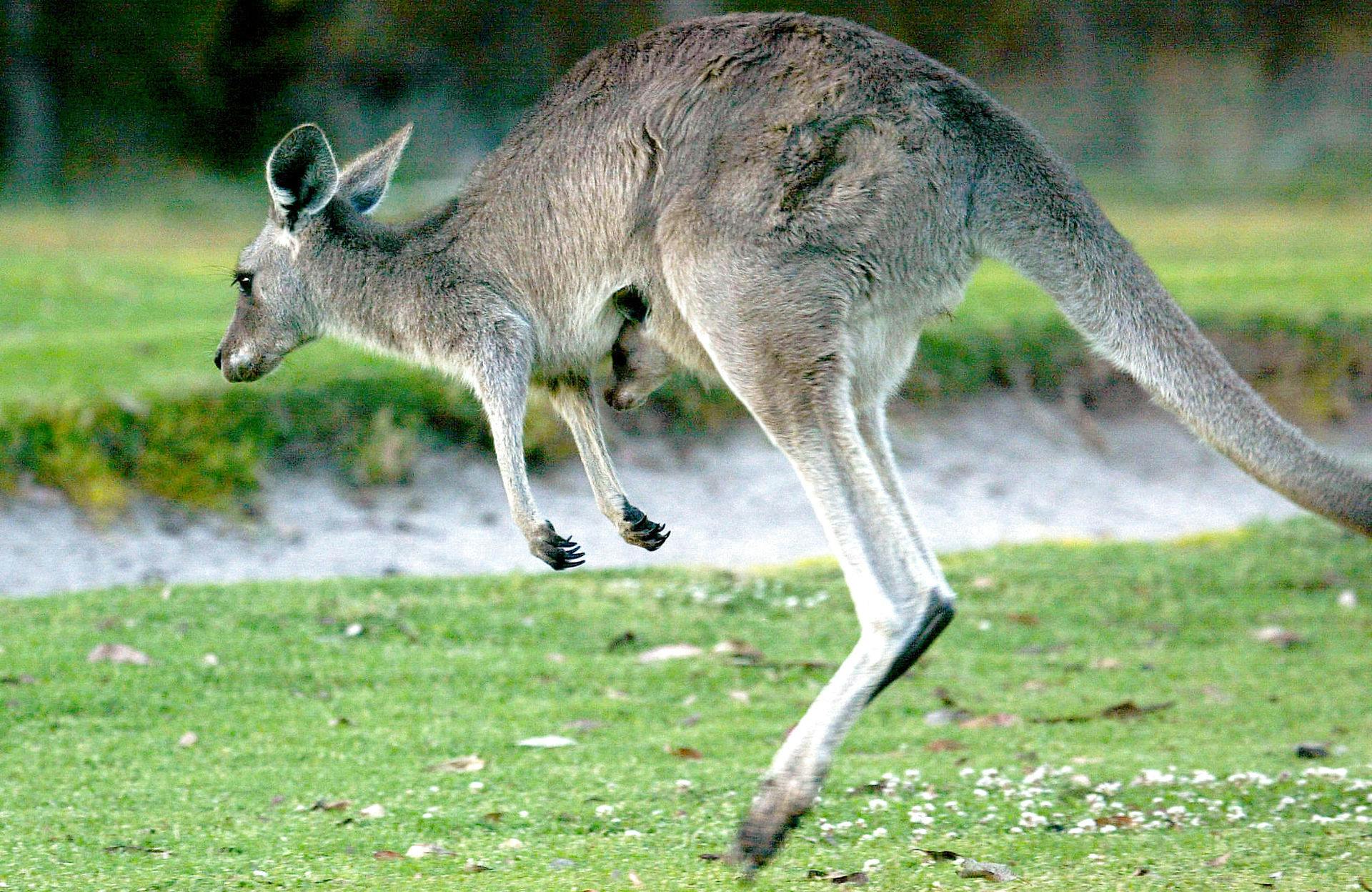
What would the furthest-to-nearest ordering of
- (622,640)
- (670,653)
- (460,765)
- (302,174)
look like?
(622,640), (670,653), (460,765), (302,174)

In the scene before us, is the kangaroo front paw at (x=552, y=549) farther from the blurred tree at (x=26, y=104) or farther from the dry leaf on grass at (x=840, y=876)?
the blurred tree at (x=26, y=104)

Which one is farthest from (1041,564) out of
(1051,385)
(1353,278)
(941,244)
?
(1353,278)

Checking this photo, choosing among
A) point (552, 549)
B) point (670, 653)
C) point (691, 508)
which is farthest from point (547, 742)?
point (691, 508)

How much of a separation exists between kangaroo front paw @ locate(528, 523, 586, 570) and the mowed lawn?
6.06 feet

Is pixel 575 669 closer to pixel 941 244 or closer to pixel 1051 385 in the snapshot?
pixel 941 244

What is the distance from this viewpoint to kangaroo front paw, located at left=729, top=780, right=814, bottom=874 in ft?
12.4

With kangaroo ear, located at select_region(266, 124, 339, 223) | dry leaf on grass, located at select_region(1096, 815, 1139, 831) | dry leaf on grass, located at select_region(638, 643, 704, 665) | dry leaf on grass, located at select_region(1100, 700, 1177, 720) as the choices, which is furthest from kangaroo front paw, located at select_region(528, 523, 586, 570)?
dry leaf on grass, located at select_region(1100, 700, 1177, 720)

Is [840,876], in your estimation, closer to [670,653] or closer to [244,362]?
[244,362]

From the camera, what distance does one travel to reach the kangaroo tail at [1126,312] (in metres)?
3.64

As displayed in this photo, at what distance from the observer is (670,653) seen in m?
6.94

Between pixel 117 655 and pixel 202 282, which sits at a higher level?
pixel 117 655

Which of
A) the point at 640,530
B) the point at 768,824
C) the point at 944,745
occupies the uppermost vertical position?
the point at 640,530

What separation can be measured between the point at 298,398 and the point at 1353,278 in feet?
28.2

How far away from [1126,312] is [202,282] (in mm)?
10947
